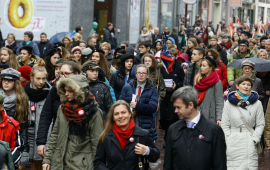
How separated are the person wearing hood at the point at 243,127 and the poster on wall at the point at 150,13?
18.9 metres

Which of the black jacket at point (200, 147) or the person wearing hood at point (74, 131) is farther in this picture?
the person wearing hood at point (74, 131)

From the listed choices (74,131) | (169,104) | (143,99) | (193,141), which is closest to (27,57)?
(169,104)

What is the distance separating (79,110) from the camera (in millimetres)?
5656

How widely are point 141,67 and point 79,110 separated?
9.06ft

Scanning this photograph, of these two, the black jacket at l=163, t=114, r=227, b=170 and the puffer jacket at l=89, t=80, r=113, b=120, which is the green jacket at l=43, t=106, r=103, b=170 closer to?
the black jacket at l=163, t=114, r=227, b=170

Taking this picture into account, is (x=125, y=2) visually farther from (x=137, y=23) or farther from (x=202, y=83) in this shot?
(x=202, y=83)

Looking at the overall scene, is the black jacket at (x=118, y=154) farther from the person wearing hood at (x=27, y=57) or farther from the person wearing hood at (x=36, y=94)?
the person wearing hood at (x=27, y=57)

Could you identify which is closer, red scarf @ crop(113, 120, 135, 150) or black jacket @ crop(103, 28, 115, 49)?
red scarf @ crop(113, 120, 135, 150)

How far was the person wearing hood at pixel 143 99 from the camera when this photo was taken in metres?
7.94

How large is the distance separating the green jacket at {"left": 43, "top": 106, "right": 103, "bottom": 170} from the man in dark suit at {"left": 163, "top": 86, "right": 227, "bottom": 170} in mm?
1094

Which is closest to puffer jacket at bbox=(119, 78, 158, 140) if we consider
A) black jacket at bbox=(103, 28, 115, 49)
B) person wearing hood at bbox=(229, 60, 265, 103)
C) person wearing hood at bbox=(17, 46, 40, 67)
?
person wearing hood at bbox=(229, 60, 265, 103)

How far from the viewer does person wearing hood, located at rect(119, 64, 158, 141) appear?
7941 mm

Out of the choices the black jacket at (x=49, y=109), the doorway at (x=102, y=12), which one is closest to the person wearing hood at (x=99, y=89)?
the black jacket at (x=49, y=109)

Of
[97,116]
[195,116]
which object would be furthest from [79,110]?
[195,116]
